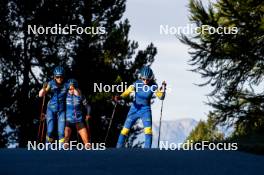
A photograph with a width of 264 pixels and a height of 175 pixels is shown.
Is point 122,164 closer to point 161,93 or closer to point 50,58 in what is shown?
point 161,93

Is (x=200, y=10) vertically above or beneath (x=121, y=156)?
above

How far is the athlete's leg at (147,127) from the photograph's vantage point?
8.55 m

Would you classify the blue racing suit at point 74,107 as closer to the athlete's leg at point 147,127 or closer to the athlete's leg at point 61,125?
the athlete's leg at point 61,125

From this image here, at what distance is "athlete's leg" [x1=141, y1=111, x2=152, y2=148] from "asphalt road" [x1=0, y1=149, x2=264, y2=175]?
3.00 m

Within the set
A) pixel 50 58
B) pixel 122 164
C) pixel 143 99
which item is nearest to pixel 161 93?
pixel 143 99

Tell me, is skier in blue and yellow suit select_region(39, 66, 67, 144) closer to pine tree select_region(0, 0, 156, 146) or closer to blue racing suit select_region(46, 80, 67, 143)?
blue racing suit select_region(46, 80, 67, 143)

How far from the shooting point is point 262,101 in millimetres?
14664

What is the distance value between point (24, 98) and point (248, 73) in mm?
8095

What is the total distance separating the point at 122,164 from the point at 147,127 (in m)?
4.19

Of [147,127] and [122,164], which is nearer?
[122,164]

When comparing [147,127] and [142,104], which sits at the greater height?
[142,104]

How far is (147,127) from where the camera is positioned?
866 centimetres

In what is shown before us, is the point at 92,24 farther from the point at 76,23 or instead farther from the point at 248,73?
the point at 248,73

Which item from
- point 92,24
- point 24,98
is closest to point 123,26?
point 92,24
